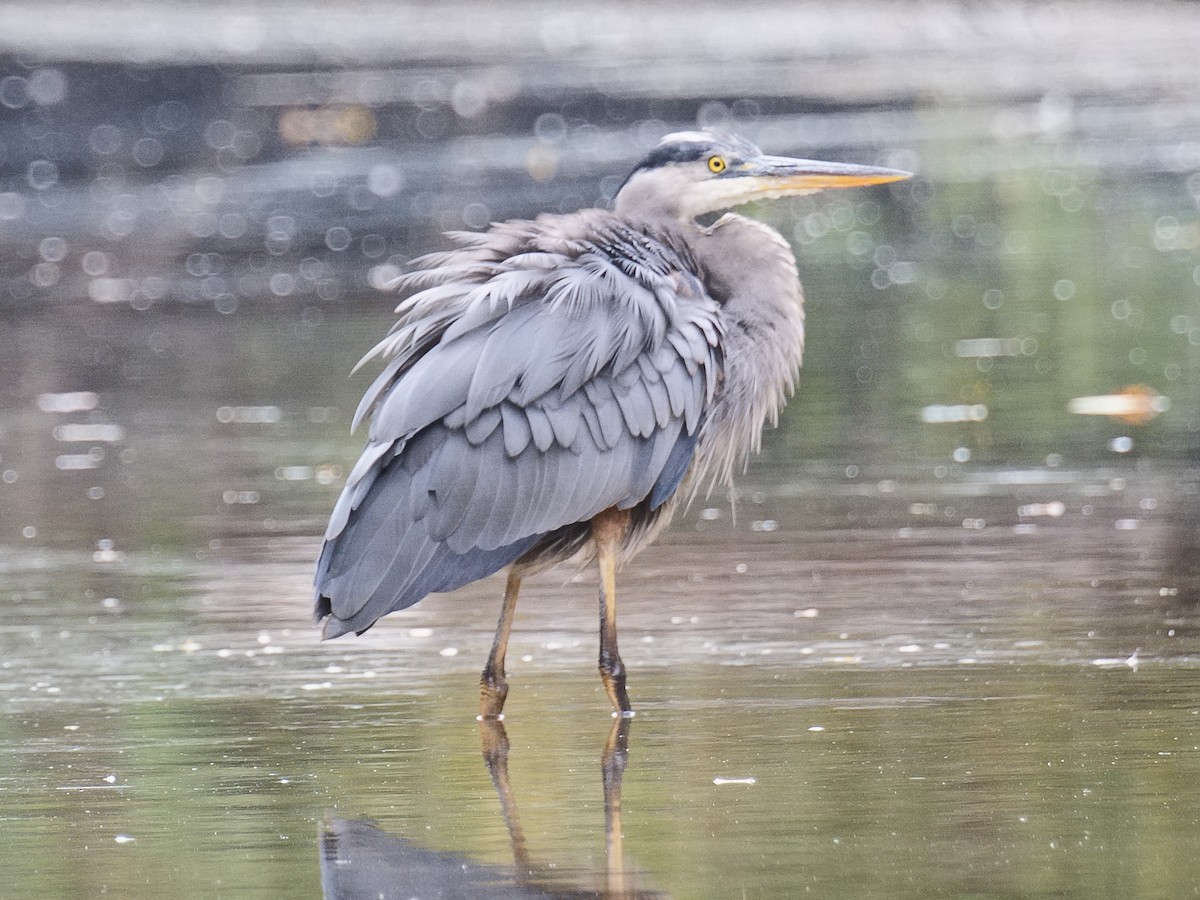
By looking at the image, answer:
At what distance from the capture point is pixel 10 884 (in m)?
5.10

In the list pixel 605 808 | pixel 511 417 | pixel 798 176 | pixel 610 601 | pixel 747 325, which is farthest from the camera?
pixel 798 176

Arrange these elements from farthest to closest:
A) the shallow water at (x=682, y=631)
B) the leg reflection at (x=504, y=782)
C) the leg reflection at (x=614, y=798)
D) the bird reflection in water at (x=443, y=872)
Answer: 1. the shallow water at (x=682, y=631)
2. the leg reflection at (x=504, y=782)
3. the leg reflection at (x=614, y=798)
4. the bird reflection in water at (x=443, y=872)

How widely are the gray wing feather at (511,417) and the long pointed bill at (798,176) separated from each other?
0.72m

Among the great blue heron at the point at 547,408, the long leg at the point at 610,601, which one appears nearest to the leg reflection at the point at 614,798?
the long leg at the point at 610,601

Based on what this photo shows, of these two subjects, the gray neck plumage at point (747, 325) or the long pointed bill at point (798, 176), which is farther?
the long pointed bill at point (798, 176)

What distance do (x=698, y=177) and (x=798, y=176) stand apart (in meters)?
0.36

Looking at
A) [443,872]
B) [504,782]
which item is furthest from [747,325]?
[443,872]

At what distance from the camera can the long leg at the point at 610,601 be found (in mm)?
6684

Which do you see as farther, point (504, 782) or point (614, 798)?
point (504, 782)

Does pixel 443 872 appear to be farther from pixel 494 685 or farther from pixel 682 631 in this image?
pixel 682 631

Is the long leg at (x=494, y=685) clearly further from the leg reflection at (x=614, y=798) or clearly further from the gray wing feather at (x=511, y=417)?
the leg reflection at (x=614, y=798)

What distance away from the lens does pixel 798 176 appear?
25.9 feet

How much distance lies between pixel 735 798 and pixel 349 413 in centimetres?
695

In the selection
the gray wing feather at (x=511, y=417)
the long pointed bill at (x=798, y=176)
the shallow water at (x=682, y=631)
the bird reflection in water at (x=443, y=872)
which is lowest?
the shallow water at (x=682, y=631)
